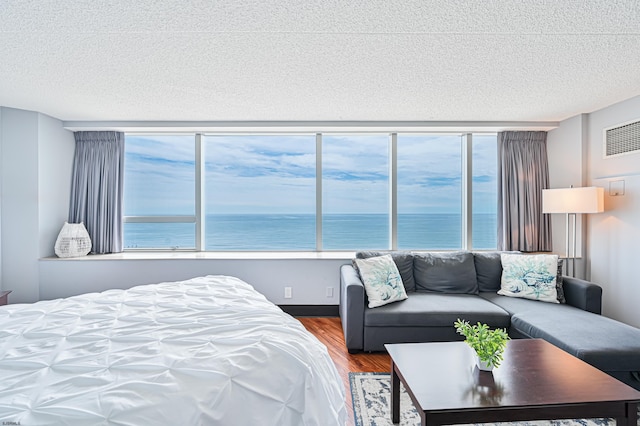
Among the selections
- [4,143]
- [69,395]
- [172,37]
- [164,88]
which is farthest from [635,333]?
[4,143]

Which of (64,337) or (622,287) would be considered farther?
(622,287)

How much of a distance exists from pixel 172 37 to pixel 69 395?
191 centimetres

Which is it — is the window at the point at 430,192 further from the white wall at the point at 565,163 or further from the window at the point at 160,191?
the window at the point at 160,191

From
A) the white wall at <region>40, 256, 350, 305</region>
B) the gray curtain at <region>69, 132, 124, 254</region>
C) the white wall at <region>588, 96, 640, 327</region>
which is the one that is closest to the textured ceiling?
the white wall at <region>588, 96, 640, 327</region>

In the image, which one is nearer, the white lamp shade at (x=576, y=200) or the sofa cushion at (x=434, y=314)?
the sofa cushion at (x=434, y=314)

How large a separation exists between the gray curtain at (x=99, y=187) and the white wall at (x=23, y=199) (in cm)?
35

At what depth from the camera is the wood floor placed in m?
2.55

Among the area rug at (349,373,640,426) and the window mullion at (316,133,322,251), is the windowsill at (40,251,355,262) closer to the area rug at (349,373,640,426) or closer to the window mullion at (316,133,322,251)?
the window mullion at (316,133,322,251)

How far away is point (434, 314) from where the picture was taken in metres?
2.77

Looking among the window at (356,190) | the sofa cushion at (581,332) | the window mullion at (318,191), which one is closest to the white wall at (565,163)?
the sofa cushion at (581,332)

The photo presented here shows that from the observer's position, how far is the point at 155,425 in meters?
0.97

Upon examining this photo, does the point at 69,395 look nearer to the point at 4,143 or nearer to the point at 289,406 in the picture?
the point at 289,406

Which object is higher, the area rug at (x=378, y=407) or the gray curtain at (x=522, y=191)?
the gray curtain at (x=522, y=191)

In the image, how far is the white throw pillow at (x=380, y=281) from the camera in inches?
115
